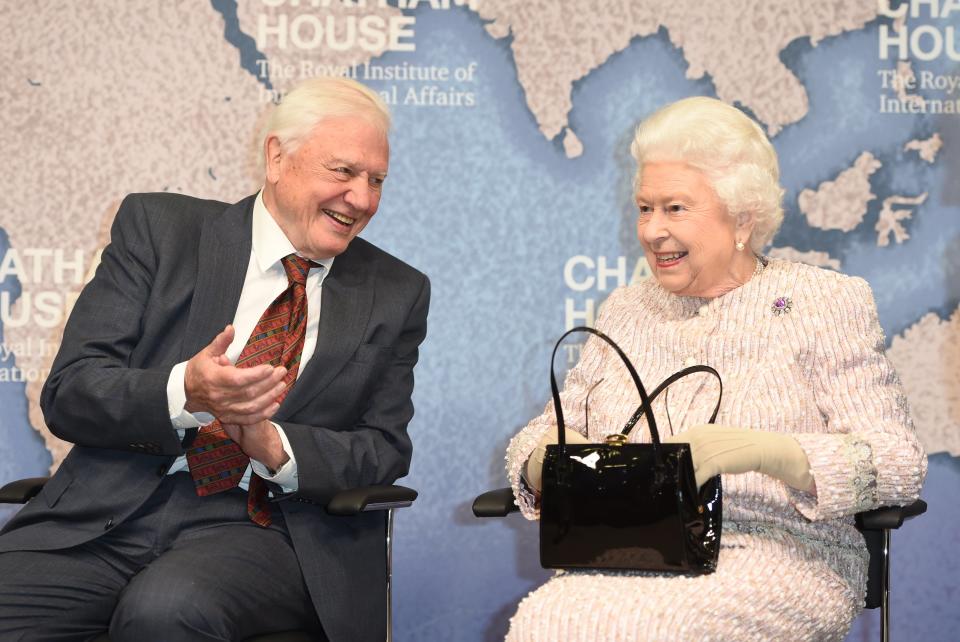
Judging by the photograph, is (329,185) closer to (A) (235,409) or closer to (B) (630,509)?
(A) (235,409)

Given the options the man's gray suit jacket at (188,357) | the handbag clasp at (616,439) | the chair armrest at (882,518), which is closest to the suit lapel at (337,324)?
the man's gray suit jacket at (188,357)

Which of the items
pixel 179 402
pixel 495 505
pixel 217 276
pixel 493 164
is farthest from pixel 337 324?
pixel 493 164

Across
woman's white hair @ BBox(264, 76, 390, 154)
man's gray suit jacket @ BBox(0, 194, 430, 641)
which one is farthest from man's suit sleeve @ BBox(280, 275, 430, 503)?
woman's white hair @ BBox(264, 76, 390, 154)

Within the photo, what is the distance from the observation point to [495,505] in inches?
108

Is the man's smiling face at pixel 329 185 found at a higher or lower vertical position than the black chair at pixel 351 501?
higher

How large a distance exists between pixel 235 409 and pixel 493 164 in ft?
5.44

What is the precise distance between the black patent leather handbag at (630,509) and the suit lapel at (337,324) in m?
0.65

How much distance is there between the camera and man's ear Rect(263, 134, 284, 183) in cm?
296

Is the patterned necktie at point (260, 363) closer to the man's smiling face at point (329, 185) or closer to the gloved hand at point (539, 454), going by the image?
the man's smiling face at point (329, 185)

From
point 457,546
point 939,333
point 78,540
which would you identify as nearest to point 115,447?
point 78,540

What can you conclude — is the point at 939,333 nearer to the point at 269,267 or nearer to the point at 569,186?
the point at 569,186

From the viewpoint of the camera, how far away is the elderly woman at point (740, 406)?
2.29 m

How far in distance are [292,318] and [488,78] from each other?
1384 mm

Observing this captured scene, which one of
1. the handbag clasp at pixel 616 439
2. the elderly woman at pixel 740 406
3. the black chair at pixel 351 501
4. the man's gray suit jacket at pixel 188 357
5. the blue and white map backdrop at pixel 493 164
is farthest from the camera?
the blue and white map backdrop at pixel 493 164
